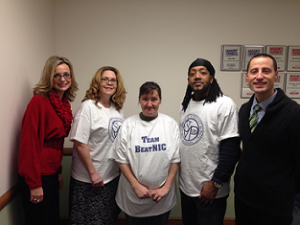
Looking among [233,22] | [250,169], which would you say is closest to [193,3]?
[233,22]

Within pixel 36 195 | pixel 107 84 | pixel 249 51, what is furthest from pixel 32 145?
pixel 249 51

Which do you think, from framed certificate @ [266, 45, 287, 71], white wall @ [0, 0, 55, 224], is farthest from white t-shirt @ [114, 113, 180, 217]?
framed certificate @ [266, 45, 287, 71]

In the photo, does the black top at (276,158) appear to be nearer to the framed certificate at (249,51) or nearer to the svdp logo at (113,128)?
the svdp logo at (113,128)

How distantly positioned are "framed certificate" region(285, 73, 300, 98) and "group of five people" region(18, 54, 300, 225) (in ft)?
4.70

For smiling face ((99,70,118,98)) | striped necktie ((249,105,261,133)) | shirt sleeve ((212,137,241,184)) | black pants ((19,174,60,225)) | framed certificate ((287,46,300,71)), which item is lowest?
black pants ((19,174,60,225))

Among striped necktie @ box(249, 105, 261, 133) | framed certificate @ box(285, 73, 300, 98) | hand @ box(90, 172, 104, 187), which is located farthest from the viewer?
framed certificate @ box(285, 73, 300, 98)

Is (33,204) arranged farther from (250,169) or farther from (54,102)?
(250,169)

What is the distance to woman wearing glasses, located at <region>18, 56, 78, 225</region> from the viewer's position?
4.36 ft

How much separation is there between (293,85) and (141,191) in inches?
90.7

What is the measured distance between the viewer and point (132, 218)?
58.0 inches

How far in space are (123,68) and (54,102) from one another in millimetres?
1076

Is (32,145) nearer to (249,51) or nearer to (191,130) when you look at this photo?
(191,130)

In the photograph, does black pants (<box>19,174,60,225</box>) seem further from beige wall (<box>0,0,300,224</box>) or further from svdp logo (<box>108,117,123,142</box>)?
beige wall (<box>0,0,300,224</box>)

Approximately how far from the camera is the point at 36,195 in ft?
4.39
